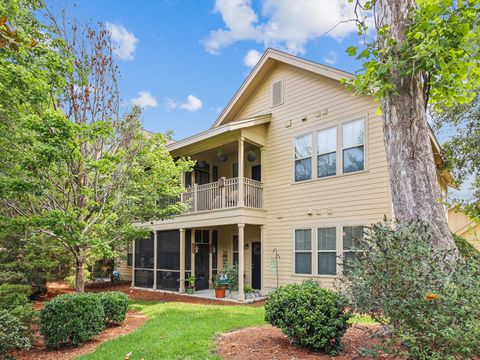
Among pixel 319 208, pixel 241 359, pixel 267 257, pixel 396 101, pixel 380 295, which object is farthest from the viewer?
pixel 267 257

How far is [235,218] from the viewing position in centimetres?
1195

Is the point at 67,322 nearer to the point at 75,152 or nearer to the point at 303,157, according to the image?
the point at 75,152

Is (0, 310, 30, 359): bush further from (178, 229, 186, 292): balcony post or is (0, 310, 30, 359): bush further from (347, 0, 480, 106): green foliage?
(178, 229, 186, 292): balcony post

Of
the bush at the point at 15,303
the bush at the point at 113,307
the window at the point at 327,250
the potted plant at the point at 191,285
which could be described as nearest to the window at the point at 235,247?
the potted plant at the point at 191,285

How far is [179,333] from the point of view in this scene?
6711 millimetres

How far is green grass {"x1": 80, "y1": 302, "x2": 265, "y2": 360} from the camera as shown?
18.4ft

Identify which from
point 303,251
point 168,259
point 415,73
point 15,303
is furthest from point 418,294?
point 168,259

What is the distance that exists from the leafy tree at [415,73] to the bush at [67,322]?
21.0 feet

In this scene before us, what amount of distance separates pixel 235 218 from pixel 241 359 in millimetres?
7133

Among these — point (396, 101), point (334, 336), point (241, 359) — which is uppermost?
point (396, 101)

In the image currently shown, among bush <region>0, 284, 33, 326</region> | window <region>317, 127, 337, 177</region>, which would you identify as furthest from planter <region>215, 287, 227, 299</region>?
bush <region>0, 284, 33, 326</region>

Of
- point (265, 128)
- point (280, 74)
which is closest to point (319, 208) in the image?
point (265, 128)

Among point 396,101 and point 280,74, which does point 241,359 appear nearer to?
point 396,101

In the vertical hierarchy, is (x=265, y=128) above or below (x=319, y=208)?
above
